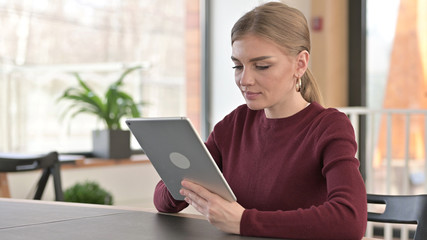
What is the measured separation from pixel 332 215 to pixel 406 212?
0.32 metres

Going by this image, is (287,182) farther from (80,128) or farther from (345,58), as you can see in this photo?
(345,58)

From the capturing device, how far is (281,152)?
1776 mm

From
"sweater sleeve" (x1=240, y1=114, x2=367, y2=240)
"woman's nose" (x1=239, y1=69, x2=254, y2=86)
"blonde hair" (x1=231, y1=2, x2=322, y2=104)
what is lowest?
"sweater sleeve" (x1=240, y1=114, x2=367, y2=240)

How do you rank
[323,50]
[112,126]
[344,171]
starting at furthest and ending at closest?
[323,50]
[112,126]
[344,171]

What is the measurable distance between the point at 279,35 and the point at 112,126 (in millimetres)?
2598

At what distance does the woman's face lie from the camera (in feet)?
5.51

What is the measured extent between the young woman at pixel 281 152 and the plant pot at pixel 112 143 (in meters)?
2.27

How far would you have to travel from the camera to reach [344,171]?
60.7 inches

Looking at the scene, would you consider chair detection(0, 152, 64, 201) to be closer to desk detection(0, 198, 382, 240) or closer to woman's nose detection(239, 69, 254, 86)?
desk detection(0, 198, 382, 240)

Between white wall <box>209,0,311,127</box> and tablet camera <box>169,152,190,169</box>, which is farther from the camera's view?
white wall <box>209,0,311,127</box>

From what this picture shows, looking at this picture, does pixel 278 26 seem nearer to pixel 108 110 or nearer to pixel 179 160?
pixel 179 160

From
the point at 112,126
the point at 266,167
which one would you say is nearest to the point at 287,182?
the point at 266,167

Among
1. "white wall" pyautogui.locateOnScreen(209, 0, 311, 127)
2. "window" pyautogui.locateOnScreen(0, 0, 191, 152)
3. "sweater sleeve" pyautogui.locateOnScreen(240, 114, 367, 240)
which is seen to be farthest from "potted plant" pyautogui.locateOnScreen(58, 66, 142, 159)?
"sweater sleeve" pyautogui.locateOnScreen(240, 114, 367, 240)

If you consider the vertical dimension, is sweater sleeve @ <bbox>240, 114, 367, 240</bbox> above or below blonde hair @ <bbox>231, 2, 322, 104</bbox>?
below
